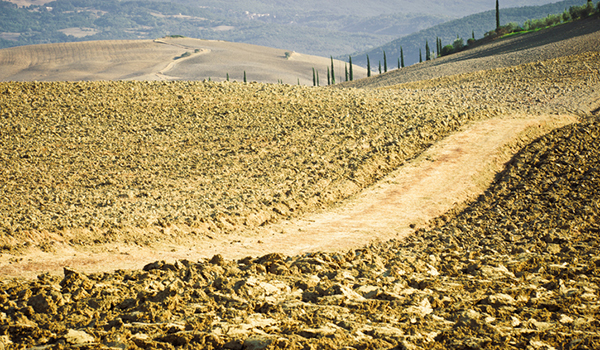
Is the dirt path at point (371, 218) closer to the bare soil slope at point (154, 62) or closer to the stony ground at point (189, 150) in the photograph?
the stony ground at point (189, 150)

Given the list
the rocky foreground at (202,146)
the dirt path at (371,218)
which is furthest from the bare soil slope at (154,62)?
the dirt path at (371,218)

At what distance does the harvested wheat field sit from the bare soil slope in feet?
372

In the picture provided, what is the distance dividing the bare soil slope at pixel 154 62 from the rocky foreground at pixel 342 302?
5043 inches

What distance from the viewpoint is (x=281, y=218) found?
13867 mm

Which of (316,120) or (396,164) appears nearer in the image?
(396,164)

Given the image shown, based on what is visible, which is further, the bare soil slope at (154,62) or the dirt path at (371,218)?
the bare soil slope at (154,62)

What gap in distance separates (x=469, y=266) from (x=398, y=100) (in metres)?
17.6

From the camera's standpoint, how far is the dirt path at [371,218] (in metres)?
10.6

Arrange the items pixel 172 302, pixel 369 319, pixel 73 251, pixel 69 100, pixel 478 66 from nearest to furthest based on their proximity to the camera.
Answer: pixel 369 319
pixel 172 302
pixel 73 251
pixel 69 100
pixel 478 66

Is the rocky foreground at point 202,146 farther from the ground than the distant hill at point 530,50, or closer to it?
closer to it

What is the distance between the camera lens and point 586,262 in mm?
7902

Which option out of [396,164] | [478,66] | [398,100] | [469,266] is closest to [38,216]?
[469,266]

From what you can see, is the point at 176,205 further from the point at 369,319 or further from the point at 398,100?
the point at 398,100

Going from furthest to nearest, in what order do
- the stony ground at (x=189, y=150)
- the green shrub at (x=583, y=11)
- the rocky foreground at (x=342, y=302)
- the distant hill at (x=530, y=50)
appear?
the green shrub at (x=583, y=11) → the distant hill at (x=530, y=50) → the stony ground at (x=189, y=150) → the rocky foreground at (x=342, y=302)
